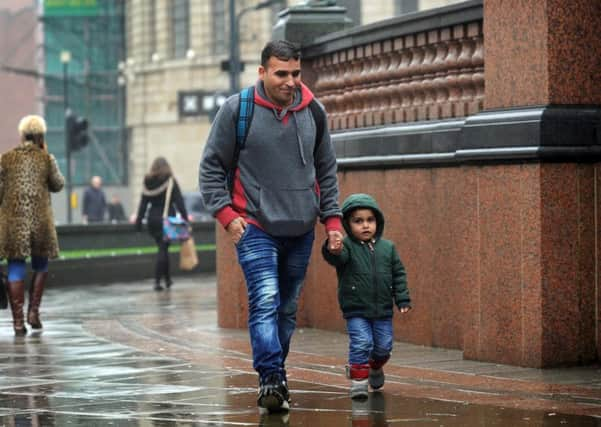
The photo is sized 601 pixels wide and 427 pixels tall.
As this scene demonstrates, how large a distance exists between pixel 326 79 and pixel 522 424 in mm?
6109

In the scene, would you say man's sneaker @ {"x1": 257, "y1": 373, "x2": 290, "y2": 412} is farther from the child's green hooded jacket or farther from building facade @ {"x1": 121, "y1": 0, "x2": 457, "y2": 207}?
building facade @ {"x1": 121, "y1": 0, "x2": 457, "y2": 207}

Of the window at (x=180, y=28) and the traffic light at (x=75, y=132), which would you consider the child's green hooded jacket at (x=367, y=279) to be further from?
the window at (x=180, y=28)

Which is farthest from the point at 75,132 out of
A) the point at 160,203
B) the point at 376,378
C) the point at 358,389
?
the point at 358,389

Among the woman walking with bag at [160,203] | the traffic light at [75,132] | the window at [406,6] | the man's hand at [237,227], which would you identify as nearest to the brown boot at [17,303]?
the man's hand at [237,227]

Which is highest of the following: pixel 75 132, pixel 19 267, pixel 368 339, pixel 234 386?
pixel 75 132

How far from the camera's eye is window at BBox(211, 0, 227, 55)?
68938 mm

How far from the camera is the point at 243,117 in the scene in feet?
26.7

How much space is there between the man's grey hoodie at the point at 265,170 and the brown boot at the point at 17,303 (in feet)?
19.4

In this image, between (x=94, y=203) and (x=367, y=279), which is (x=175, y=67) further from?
(x=367, y=279)

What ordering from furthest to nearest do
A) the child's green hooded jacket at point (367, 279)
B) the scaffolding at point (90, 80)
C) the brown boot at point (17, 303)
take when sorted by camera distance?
the scaffolding at point (90, 80), the brown boot at point (17, 303), the child's green hooded jacket at point (367, 279)

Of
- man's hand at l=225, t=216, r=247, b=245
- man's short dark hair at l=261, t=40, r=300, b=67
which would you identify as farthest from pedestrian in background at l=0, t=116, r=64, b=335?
man's short dark hair at l=261, t=40, r=300, b=67

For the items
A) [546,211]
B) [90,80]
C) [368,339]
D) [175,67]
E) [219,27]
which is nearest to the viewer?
[368,339]

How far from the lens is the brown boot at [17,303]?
1372cm

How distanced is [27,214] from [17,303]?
2.40 ft
